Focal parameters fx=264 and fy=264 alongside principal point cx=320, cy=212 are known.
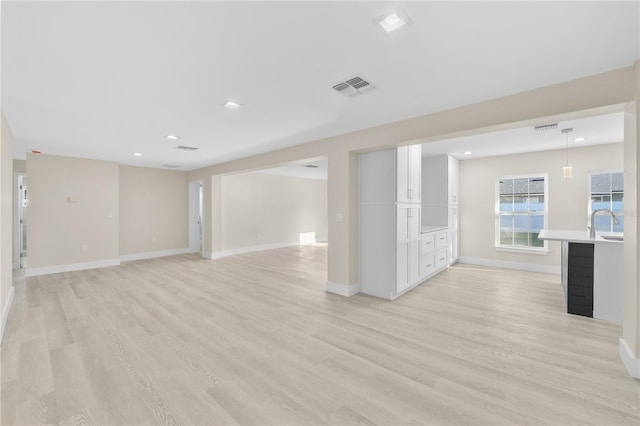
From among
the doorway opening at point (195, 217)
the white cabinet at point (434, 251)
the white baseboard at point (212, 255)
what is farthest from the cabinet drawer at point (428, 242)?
the doorway opening at point (195, 217)

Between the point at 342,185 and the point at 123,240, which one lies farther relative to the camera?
the point at 123,240

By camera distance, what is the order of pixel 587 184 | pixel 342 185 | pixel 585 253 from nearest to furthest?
pixel 585 253
pixel 342 185
pixel 587 184

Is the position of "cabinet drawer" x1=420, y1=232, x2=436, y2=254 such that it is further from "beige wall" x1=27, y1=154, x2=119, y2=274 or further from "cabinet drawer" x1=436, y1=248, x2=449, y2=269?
"beige wall" x1=27, y1=154, x2=119, y2=274

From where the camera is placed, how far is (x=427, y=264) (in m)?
4.98

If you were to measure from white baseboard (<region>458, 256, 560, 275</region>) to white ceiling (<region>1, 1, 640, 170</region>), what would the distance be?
4.73 meters

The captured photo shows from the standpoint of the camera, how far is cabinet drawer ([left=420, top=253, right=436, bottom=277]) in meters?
4.75

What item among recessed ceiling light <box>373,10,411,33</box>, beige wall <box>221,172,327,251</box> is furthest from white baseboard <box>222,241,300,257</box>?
recessed ceiling light <box>373,10,411,33</box>

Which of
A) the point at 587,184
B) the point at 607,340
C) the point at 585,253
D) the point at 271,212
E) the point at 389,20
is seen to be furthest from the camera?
the point at 271,212

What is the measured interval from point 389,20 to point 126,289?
5.35m

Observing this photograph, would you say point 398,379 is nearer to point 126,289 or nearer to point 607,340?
point 607,340

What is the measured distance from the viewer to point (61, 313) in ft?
11.4

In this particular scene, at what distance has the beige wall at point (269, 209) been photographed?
320 inches

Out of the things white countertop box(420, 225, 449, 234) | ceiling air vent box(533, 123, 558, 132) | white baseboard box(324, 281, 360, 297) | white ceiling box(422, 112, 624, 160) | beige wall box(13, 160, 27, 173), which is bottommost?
white baseboard box(324, 281, 360, 297)

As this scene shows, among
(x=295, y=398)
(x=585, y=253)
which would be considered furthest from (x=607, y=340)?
(x=295, y=398)
